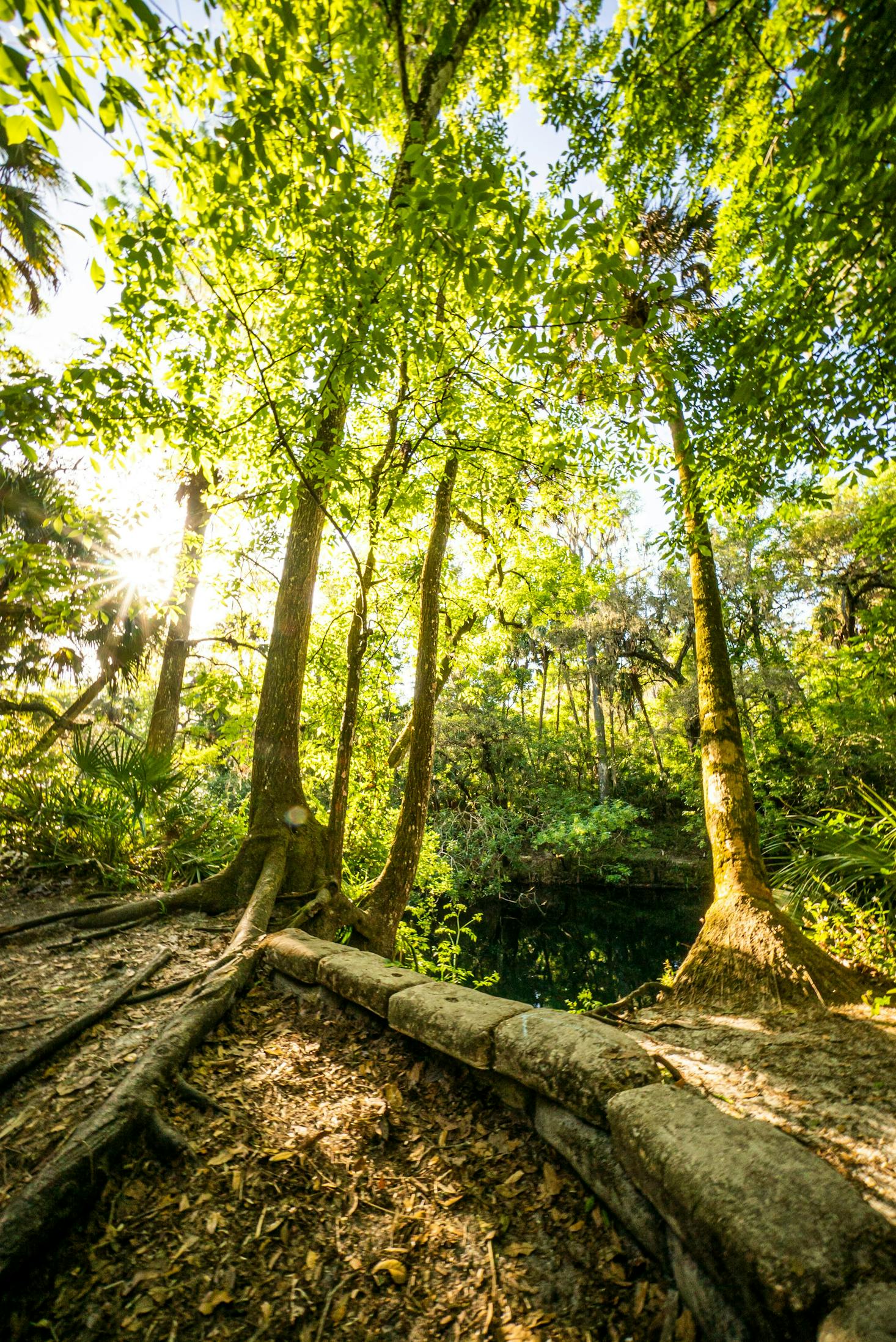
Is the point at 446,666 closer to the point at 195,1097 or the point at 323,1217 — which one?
the point at 195,1097

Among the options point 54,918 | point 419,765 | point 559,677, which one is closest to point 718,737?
point 419,765

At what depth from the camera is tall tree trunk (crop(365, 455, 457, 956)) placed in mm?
5527

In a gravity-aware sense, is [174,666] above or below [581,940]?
above

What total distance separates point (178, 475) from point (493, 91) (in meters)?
6.17

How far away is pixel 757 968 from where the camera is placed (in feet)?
12.4

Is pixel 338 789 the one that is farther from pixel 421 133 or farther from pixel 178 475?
pixel 178 475

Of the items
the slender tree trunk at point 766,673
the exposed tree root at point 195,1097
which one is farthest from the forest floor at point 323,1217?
the slender tree trunk at point 766,673

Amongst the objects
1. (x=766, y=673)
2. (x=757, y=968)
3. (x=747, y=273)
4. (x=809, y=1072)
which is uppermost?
(x=747, y=273)

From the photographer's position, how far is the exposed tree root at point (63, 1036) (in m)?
2.18

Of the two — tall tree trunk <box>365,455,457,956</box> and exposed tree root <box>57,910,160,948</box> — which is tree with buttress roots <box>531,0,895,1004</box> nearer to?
tall tree trunk <box>365,455,457,956</box>

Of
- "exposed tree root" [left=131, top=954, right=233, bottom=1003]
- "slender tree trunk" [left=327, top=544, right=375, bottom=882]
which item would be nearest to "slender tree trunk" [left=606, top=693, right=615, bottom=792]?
"slender tree trunk" [left=327, top=544, right=375, bottom=882]

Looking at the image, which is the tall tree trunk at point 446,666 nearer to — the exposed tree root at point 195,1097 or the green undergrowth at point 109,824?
the green undergrowth at point 109,824

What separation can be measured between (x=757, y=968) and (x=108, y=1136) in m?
3.91

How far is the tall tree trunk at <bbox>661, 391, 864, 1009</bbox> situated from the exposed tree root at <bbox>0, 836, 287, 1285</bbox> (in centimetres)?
332
